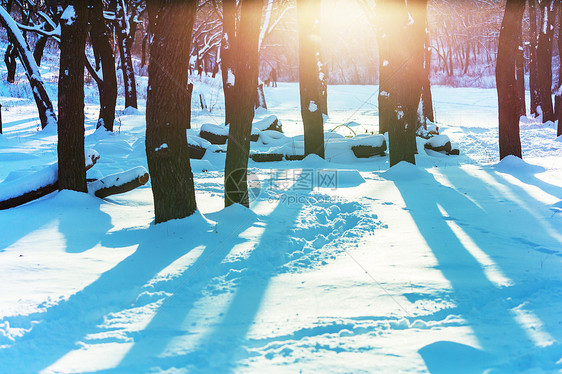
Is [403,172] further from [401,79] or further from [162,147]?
[162,147]

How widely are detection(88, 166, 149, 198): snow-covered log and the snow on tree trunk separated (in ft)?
30.0

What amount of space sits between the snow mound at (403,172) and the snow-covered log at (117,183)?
13.6 feet

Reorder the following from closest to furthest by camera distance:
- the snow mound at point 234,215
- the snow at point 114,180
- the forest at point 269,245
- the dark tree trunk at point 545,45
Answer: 1. the forest at point 269,245
2. the snow mound at point 234,215
3. the snow at point 114,180
4. the dark tree trunk at point 545,45

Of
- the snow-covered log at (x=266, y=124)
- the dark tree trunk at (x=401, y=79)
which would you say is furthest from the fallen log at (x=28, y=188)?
the snow-covered log at (x=266, y=124)

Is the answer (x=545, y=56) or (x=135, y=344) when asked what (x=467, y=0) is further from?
(x=135, y=344)

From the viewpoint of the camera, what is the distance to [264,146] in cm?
1317

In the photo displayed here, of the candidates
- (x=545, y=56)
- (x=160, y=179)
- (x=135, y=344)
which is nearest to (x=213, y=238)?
(x=160, y=179)

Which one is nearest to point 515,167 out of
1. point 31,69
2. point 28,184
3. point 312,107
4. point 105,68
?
point 312,107

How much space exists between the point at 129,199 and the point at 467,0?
109ft

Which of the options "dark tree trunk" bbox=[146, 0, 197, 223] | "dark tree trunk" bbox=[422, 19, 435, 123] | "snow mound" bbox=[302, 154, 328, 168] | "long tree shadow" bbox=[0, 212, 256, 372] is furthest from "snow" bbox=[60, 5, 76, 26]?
"dark tree trunk" bbox=[422, 19, 435, 123]

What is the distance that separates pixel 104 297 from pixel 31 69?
1296cm

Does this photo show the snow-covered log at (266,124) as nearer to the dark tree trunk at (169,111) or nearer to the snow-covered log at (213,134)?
the snow-covered log at (213,134)

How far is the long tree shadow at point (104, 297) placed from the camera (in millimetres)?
2803

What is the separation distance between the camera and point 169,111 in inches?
202
